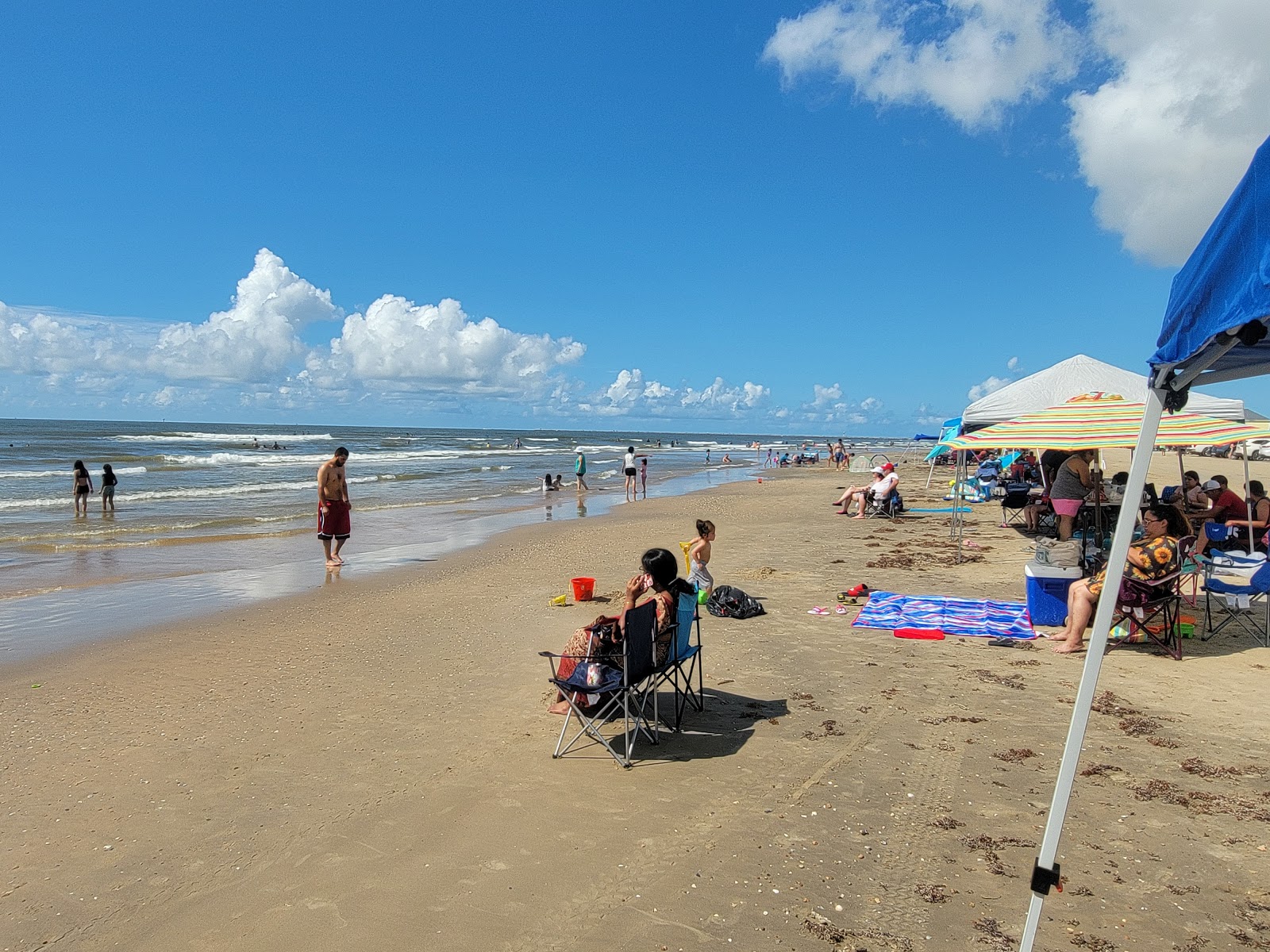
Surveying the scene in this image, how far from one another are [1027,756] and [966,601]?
13.1 ft

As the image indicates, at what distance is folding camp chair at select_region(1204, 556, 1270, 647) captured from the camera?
21.0ft

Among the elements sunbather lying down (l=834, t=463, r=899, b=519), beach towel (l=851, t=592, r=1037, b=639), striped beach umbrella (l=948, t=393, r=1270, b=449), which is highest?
striped beach umbrella (l=948, t=393, r=1270, b=449)

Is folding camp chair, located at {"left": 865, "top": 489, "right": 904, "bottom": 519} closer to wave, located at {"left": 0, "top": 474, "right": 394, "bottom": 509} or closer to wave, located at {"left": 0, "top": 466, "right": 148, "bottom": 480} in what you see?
wave, located at {"left": 0, "top": 474, "right": 394, "bottom": 509}

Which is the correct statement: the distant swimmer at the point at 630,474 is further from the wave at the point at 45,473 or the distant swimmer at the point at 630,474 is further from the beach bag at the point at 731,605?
the wave at the point at 45,473

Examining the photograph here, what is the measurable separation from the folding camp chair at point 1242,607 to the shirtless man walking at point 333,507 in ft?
32.4

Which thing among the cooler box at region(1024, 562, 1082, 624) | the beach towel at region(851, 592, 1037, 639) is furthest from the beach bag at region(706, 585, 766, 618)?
the cooler box at region(1024, 562, 1082, 624)

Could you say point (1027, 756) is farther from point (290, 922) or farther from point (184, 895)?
point (184, 895)

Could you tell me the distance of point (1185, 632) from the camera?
6684mm

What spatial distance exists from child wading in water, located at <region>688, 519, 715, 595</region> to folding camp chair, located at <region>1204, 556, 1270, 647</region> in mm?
4278

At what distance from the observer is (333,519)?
11.1 meters

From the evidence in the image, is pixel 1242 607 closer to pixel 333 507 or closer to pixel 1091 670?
pixel 1091 670

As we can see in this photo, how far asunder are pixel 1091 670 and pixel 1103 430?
6.89m

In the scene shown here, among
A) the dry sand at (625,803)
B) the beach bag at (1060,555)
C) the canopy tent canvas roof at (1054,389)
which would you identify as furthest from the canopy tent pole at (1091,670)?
the canopy tent canvas roof at (1054,389)

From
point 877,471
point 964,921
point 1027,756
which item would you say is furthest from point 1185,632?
point 877,471
